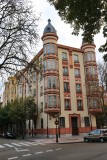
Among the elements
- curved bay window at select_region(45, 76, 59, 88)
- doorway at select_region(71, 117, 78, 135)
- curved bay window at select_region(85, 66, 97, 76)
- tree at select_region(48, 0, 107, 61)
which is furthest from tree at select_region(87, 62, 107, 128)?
tree at select_region(48, 0, 107, 61)

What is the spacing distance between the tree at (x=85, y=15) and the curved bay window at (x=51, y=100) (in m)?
Answer: 28.8

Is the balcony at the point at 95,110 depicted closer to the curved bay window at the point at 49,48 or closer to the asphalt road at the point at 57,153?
the curved bay window at the point at 49,48

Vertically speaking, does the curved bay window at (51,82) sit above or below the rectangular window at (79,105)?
above

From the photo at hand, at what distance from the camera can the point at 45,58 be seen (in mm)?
42969

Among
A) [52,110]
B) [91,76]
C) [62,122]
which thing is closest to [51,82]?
[52,110]

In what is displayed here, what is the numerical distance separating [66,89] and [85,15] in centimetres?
3360

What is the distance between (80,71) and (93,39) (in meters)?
34.7

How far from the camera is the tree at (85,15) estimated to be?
1033 centimetres

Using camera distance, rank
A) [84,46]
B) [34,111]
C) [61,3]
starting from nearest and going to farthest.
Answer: [61,3], [34,111], [84,46]

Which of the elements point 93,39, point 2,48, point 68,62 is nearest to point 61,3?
point 93,39

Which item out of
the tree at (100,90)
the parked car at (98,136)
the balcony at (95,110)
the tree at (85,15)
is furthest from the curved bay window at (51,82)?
the tree at (85,15)

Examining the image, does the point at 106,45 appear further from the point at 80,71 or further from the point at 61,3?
the point at 80,71

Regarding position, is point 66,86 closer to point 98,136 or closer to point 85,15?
point 98,136

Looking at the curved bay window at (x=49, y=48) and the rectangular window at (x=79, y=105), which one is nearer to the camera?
the curved bay window at (x=49, y=48)
